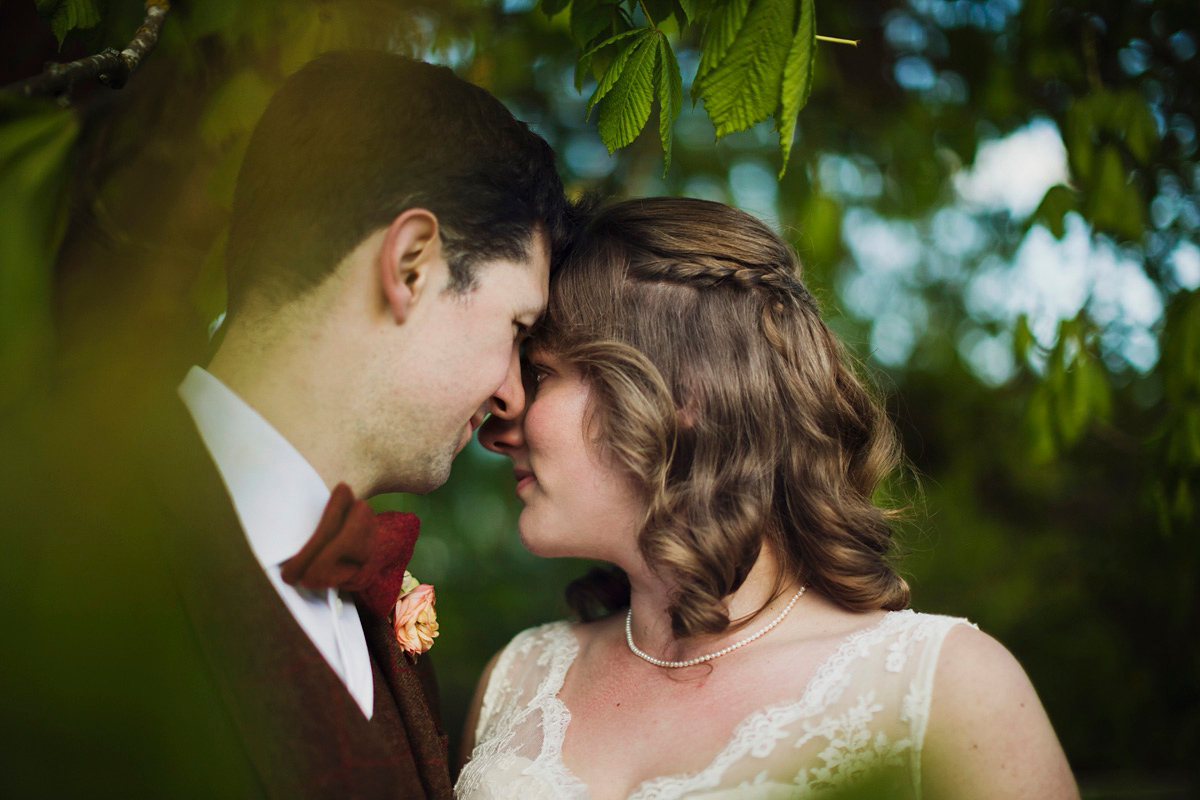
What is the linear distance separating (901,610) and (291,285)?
159 cm

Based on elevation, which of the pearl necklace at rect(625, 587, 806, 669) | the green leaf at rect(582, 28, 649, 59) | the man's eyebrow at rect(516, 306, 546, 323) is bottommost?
the pearl necklace at rect(625, 587, 806, 669)

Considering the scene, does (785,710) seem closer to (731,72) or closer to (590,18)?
(731,72)

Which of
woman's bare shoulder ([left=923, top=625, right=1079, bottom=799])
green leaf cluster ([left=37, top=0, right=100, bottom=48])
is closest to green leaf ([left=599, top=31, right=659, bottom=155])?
green leaf cluster ([left=37, top=0, right=100, bottom=48])

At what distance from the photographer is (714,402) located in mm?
2064

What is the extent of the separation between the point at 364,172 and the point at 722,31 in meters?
0.78

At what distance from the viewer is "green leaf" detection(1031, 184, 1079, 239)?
2578mm

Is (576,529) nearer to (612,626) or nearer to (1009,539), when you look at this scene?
(612,626)

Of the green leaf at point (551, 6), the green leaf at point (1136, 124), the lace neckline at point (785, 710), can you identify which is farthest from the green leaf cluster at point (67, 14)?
the green leaf at point (1136, 124)

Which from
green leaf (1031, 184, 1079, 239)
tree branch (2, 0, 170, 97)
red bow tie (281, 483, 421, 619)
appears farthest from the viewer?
green leaf (1031, 184, 1079, 239)

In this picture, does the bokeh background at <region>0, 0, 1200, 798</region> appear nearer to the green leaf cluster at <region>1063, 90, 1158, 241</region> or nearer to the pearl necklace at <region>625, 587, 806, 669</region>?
the green leaf cluster at <region>1063, 90, 1158, 241</region>

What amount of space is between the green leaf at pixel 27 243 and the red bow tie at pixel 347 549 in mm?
646

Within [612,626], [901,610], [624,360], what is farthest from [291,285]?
[901,610]

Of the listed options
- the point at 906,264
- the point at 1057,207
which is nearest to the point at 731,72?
the point at 1057,207

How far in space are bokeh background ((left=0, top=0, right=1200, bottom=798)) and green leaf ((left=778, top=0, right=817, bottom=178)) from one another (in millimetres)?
938
